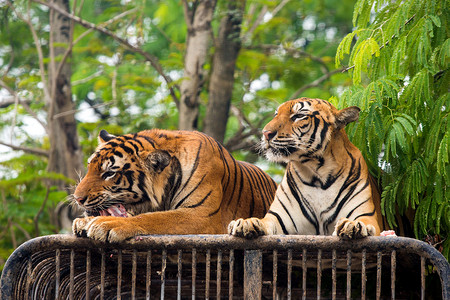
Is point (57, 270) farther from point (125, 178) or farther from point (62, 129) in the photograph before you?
point (62, 129)

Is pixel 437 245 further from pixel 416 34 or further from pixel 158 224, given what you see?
pixel 158 224

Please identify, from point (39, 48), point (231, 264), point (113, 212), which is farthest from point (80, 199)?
point (39, 48)

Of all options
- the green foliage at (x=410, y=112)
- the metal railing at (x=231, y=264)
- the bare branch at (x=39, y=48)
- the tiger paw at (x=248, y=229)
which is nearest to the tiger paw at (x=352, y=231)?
the metal railing at (x=231, y=264)

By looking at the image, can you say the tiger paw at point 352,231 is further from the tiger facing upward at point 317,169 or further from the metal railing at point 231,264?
the tiger facing upward at point 317,169

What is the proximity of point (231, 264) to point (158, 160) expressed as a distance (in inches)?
38.5

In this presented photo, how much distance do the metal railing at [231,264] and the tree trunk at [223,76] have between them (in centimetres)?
412

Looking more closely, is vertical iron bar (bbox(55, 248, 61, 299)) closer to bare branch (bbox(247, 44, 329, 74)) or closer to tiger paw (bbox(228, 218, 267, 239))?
tiger paw (bbox(228, 218, 267, 239))

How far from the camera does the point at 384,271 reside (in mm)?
3588

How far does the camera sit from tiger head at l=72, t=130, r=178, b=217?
3645mm

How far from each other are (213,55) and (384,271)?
5281mm

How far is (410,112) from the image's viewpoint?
12.9ft

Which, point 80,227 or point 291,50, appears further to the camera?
point 291,50

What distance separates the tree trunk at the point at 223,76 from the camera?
795 centimetres

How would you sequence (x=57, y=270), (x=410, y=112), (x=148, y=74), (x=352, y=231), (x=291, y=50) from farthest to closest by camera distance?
(x=148, y=74) → (x=291, y=50) → (x=410, y=112) → (x=57, y=270) → (x=352, y=231)
